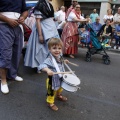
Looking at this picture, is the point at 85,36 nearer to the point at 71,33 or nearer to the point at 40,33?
the point at 71,33

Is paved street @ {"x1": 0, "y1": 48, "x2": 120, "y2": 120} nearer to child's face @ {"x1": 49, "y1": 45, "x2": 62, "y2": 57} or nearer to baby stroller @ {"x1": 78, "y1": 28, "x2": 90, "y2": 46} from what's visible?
child's face @ {"x1": 49, "y1": 45, "x2": 62, "y2": 57}

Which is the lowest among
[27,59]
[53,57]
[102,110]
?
[102,110]

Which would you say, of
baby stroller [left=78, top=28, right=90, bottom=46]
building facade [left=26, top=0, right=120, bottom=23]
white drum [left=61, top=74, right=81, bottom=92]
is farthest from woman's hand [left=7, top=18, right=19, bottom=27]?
building facade [left=26, top=0, right=120, bottom=23]

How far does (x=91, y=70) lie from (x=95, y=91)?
142 cm

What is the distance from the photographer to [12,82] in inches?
148

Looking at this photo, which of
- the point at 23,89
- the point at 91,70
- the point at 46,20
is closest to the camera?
the point at 23,89

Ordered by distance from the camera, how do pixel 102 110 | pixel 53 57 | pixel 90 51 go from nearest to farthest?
pixel 53 57, pixel 102 110, pixel 90 51

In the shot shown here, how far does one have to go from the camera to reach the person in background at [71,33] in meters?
5.92

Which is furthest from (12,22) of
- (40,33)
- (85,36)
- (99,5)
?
(99,5)

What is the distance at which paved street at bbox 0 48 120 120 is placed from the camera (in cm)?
280

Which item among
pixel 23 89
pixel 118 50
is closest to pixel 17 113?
pixel 23 89

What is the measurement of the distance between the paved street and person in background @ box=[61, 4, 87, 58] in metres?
1.73

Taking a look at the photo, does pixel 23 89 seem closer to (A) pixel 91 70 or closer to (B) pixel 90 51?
(A) pixel 91 70

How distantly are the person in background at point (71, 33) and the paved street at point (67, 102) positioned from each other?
1726mm
